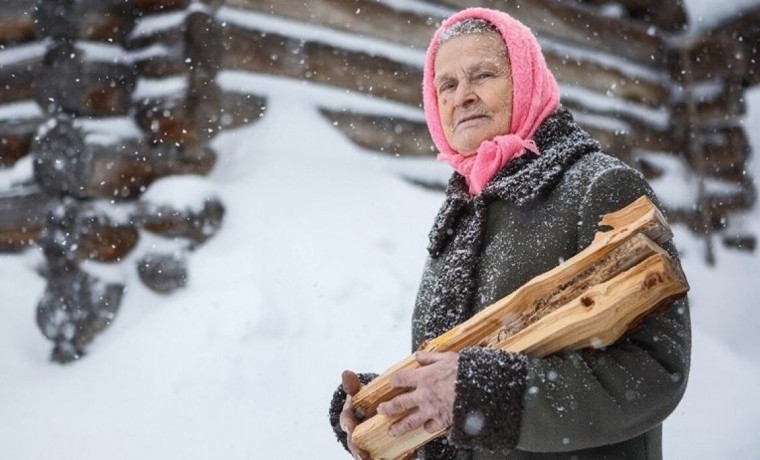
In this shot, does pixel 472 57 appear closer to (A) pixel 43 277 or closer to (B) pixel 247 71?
(B) pixel 247 71

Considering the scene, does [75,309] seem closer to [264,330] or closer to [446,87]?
[264,330]

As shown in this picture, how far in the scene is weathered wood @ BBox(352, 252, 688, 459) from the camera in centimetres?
138

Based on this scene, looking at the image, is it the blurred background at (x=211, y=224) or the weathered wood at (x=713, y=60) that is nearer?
the blurred background at (x=211, y=224)

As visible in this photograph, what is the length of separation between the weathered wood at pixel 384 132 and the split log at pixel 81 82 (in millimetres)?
1229

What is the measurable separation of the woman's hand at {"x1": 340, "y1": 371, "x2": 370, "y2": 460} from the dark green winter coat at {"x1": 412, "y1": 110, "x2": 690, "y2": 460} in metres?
0.15

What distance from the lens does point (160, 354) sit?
407 centimetres

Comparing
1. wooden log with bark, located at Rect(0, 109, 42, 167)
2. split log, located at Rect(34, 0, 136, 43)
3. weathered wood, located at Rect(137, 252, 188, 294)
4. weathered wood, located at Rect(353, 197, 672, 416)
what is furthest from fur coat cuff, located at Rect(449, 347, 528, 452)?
wooden log with bark, located at Rect(0, 109, 42, 167)

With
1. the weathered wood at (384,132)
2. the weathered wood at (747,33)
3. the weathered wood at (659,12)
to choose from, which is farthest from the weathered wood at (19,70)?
the weathered wood at (747,33)

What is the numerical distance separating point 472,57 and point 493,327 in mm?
701

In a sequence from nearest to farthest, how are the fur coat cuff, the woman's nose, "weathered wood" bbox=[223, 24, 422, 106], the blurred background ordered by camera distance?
the fur coat cuff < the woman's nose < the blurred background < "weathered wood" bbox=[223, 24, 422, 106]

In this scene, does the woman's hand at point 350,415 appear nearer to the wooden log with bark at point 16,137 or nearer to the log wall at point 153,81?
the log wall at point 153,81

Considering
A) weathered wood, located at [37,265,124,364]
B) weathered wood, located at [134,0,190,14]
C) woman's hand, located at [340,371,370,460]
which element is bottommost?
weathered wood, located at [37,265,124,364]

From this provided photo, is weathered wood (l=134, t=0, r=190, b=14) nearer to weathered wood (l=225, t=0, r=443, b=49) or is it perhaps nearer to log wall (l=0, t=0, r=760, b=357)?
log wall (l=0, t=0, r=760, b=357)

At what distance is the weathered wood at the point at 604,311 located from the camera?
1.38m
